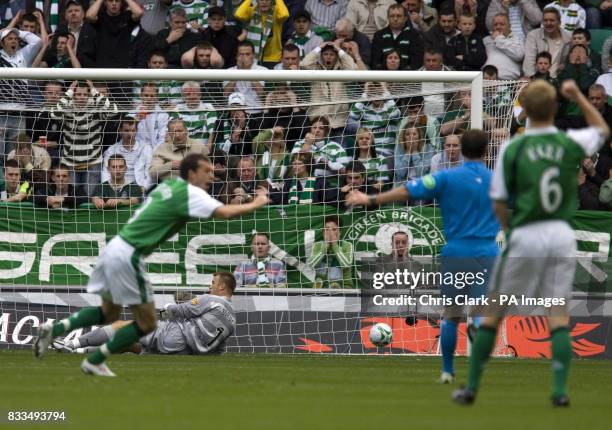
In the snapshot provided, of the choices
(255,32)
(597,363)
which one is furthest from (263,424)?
(255,32)

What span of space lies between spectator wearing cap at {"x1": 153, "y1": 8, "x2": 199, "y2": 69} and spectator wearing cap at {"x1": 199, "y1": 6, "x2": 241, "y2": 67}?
0.26m

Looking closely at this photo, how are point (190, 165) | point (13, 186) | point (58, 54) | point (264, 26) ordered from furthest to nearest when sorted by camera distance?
point (264, 26) → point (58, 54) → point (13, 186) → point (190, 165)

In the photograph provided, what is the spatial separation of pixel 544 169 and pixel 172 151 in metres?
10.5

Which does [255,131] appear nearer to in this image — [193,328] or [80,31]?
[193,328]

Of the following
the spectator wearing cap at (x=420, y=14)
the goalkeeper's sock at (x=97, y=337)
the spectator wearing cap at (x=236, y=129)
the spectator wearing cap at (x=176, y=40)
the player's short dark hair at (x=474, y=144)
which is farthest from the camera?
the spectator wearing cap at (x=420, y=14)

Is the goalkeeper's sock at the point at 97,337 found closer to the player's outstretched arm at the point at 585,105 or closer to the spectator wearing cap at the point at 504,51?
the spectator wearing cap at the point at 504,51

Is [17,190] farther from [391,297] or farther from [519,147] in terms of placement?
[519,147]

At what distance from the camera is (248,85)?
1956 centimetres

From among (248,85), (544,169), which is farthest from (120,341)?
(248,85)

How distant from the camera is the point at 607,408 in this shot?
30.2 ft

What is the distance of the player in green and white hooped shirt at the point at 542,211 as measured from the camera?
858cm

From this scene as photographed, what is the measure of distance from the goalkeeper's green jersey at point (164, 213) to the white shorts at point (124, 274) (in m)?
0.09

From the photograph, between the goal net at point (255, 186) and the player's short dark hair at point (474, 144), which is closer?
the player's short dark hair at point (474, 144)

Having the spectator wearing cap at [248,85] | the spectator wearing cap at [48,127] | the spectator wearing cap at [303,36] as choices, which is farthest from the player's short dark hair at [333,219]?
the spectator wearing cap at [303,36]
